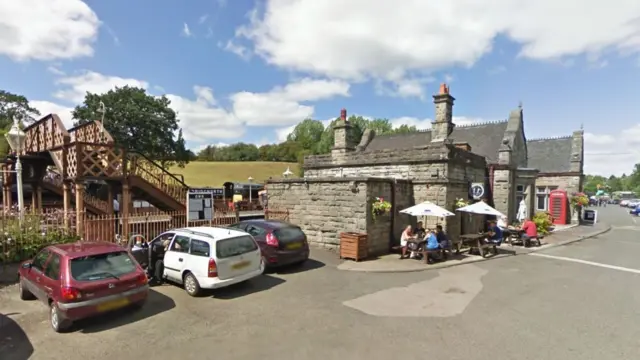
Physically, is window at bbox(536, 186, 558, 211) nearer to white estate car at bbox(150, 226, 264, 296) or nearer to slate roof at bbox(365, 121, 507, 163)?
slate roof at bbox(365, 121, 507, 163)

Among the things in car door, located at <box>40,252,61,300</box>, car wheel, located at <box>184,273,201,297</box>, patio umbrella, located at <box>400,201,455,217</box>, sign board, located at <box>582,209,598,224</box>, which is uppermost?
patio umbrella, located at <box>400,201,455,217</box>

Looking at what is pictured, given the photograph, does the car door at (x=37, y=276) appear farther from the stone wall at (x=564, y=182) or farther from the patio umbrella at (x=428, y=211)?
the stone wall at (x=564, y=182)

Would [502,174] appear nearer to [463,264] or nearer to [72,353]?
[463,264]

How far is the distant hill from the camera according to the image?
2323 inches

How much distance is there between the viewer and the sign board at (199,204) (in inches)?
461

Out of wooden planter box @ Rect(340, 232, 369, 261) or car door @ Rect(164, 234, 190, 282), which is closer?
car door @ Rect(164, 234, 190, 282)

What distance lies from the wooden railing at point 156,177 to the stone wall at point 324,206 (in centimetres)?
423

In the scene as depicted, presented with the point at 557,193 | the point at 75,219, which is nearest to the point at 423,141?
the point at 557,193

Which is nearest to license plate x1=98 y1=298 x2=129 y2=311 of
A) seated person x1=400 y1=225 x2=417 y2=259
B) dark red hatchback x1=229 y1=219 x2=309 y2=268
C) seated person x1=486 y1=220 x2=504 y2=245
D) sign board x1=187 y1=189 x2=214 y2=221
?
dark red hatchback x1=229 y1=219 x2=309 y2=268

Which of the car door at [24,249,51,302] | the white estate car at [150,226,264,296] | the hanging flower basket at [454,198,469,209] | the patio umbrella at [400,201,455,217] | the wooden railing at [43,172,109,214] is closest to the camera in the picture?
the car door at [24,249,51,302]

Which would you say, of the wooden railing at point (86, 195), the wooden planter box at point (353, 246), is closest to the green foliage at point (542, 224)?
the wooden planter box at point (353, 246)

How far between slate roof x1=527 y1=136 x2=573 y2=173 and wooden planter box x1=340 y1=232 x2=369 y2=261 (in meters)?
25.0

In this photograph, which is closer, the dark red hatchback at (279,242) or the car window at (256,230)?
the dark red hatchback at (279,242)

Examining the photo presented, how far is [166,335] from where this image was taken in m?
5.46
